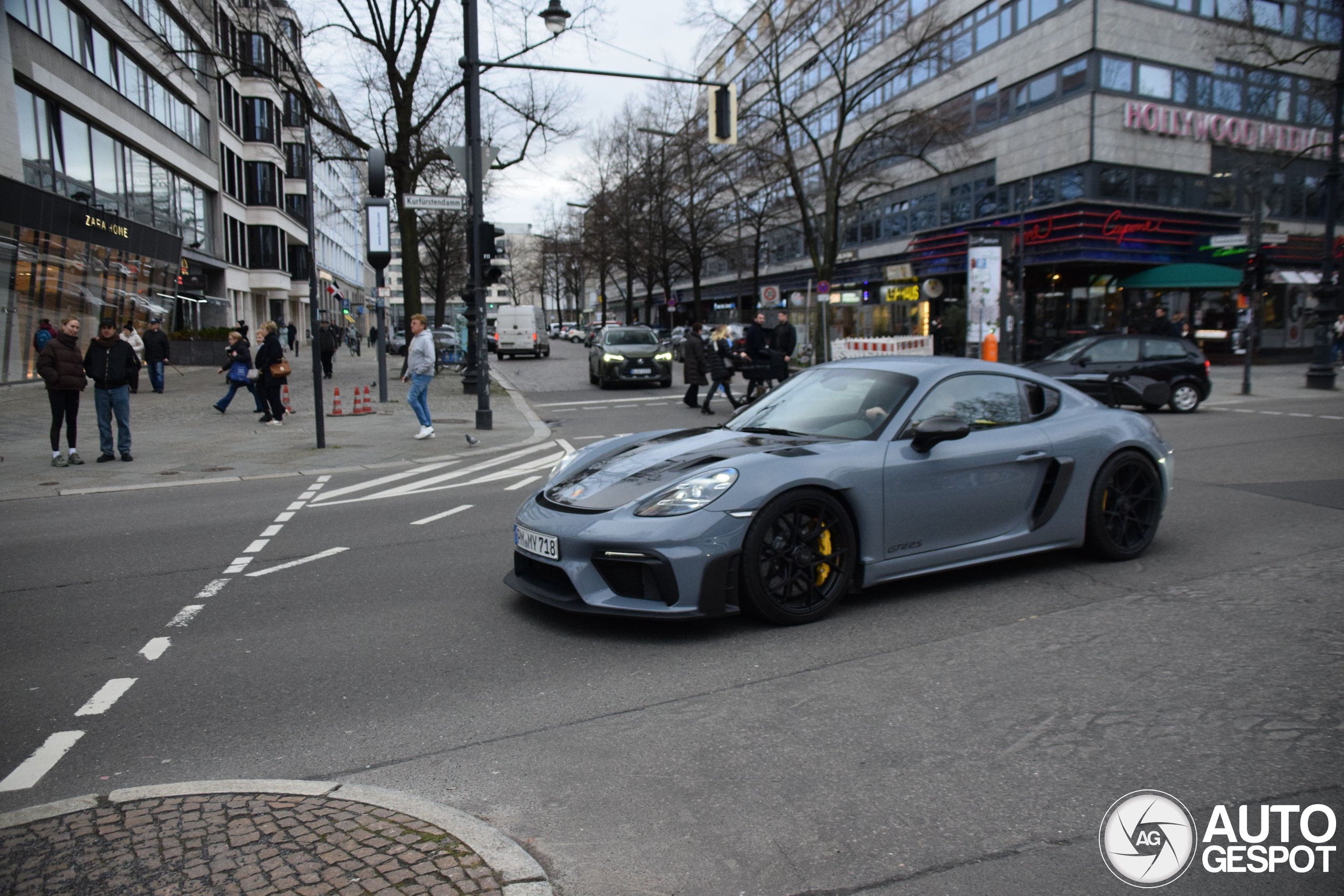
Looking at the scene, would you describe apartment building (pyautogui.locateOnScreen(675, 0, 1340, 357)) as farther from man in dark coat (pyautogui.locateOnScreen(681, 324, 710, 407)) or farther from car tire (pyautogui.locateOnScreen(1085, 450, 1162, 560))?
car tire (pyautogui.locateOnScreen(1085, 450, 1162, 560))

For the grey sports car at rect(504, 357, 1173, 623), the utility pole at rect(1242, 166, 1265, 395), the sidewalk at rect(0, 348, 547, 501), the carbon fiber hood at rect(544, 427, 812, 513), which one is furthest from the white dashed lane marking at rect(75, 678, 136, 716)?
the utility pole at rect(1242, 166, 1265, 395)

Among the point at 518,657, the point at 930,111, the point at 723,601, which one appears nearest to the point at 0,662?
the point at 518,657

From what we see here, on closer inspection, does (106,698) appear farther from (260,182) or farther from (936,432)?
(260,182)

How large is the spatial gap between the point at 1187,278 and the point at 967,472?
33189 millimetres

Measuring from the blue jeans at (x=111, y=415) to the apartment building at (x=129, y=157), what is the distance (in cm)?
304

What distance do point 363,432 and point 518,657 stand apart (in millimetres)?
11685

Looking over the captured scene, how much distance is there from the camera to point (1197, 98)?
35.5 metres

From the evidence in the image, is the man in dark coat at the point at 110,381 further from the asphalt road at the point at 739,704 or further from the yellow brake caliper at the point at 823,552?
the yellow brake caliper at the point at 823,552

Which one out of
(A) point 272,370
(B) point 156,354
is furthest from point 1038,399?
(B) point 156,354

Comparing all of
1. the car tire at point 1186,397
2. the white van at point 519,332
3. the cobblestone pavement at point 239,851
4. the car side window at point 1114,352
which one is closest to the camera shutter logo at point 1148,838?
the cobblestone pavement at point 239,851

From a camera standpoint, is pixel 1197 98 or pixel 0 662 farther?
pixel 1197 98

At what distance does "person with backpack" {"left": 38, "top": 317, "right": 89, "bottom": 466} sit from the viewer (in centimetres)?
1170

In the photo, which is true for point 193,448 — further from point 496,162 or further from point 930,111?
point 930,111

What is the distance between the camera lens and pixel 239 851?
2.76m
